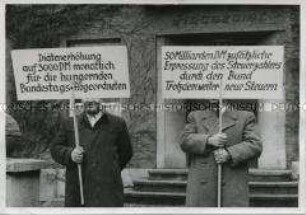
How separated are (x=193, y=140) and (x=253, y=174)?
0.56 m

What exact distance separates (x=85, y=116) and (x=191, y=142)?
52cm

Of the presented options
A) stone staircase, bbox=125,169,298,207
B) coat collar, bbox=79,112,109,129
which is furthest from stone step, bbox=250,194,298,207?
coat collar, bbox=79,112,109,129

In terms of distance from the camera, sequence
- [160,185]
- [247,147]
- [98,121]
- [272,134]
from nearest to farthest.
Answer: [247,147], [98,121], [272,134], [160,185]

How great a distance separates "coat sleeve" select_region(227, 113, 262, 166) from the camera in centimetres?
314

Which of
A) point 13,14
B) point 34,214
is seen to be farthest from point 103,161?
point 13,14

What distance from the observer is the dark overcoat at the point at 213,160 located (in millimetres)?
3174

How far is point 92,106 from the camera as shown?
10.7 ft

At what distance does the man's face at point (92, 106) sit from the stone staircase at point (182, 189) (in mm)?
515

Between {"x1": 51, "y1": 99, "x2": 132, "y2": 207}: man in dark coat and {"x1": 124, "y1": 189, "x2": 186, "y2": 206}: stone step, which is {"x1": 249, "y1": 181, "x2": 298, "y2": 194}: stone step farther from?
{"x1": 51, "y1": 99, "x2": 132, "y2": 207}: man in dark coat

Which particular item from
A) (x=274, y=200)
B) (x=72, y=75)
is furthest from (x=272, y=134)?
(x=72, y=75)

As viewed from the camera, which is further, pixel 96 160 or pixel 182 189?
pixel 182 189

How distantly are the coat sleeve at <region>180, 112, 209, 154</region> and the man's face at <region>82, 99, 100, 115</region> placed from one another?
17.0 inches

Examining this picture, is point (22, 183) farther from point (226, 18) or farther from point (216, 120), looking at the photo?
point (226, 18)

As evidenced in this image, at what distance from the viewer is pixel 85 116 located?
10.7 ft
